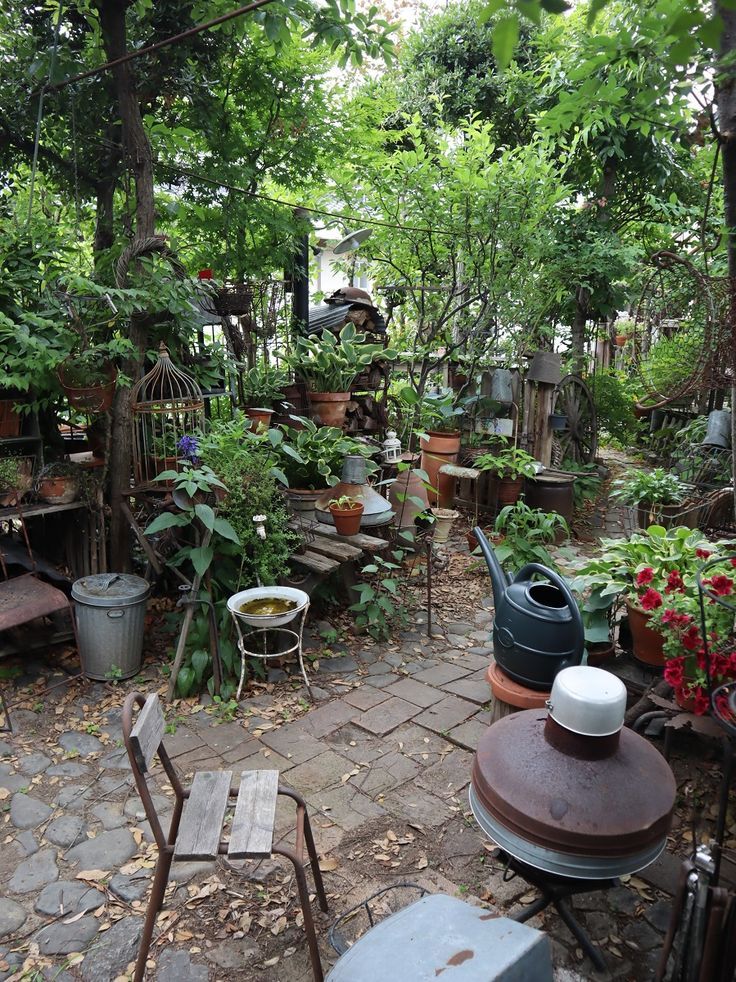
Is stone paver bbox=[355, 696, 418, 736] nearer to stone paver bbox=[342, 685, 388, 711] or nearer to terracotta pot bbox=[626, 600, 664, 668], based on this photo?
stone paver bbox=[342, 685, 388, 711]

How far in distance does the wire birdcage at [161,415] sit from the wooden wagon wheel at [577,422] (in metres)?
5.00

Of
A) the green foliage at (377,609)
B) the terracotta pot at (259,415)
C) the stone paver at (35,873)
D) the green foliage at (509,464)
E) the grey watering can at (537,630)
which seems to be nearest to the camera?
the stone paver at (35,873)

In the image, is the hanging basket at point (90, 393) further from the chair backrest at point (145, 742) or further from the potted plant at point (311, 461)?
the chair backrest at point (145, 742)

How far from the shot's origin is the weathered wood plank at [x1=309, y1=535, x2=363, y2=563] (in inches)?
165

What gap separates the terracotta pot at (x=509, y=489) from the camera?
6.49 m

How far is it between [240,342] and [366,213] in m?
1.95

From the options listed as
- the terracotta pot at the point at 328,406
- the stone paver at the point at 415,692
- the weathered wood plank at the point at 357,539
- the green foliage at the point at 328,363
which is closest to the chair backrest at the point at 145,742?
the stone paver at the point at 415,692

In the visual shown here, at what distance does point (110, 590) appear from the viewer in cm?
388

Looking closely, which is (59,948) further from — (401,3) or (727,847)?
(401,3)

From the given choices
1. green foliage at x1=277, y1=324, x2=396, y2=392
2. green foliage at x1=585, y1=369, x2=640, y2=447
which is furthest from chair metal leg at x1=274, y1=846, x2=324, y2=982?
green foliage at x1=585, y1=369, x2=640, y2=447

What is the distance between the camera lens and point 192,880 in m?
2.42

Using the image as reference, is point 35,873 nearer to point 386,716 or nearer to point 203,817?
point 203,817

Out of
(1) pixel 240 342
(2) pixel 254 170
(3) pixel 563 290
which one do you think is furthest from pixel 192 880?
(3) pixel 563 290

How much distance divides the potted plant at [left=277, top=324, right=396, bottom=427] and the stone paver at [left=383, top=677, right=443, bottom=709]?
2.22m
